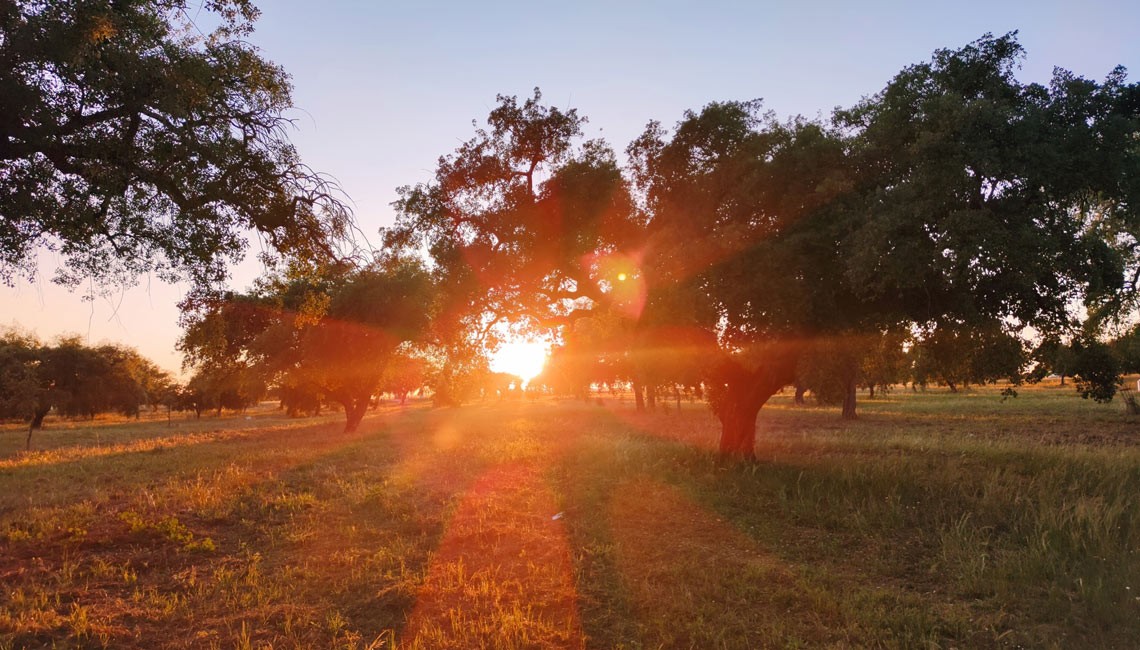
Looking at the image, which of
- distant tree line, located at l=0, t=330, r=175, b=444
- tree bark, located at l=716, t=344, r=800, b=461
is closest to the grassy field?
tree bark, located at l=716, t=344, r=800, b=461

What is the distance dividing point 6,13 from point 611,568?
1094cm

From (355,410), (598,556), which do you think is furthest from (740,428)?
(355,410)

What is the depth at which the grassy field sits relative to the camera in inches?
234

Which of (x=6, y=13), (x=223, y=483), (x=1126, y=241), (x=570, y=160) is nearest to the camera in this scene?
(x=6, y=13)

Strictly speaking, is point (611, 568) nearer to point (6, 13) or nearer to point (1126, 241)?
point (6, 13)

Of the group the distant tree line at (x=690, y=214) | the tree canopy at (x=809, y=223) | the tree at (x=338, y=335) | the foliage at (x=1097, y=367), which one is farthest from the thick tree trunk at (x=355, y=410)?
the foliage at (x=1097, y=367)

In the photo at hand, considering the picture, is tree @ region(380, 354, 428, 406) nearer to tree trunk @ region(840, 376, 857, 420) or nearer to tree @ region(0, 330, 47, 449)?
tree @ region(0, 330, 47, 449)

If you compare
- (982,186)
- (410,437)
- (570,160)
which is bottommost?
(410,437)

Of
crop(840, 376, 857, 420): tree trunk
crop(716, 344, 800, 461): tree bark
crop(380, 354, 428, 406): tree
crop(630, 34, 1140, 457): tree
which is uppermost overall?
crop(630, 34, 1140, 457): tree

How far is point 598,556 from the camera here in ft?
28.1

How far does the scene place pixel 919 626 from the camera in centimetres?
591

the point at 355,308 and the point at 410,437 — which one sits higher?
the point at 355,308

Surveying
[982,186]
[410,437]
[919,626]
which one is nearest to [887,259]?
[982,186]

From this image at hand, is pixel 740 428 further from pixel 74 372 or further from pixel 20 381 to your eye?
pixel 74 372
